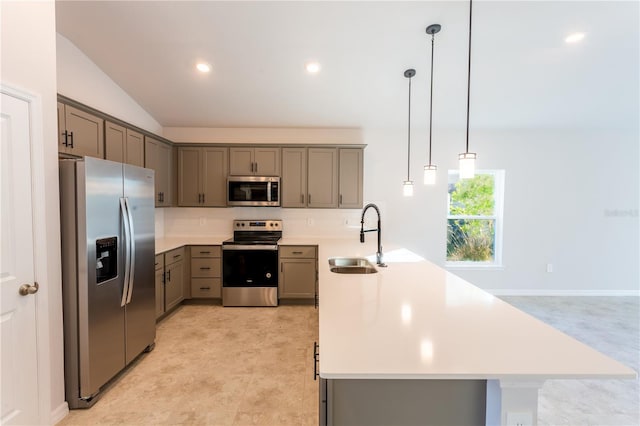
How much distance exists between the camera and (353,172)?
13.5ft

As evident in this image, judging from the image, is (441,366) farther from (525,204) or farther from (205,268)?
(525,204)

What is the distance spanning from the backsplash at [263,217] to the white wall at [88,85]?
1.44 meters

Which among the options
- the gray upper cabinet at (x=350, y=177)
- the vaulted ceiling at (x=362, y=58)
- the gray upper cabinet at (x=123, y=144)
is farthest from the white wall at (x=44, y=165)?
the gray upper cabinet at (x=350, y=177)

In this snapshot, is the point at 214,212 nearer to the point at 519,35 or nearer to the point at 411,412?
the point at 411,412

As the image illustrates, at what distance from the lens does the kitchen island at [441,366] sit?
950 millimetres

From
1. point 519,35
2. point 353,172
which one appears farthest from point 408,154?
point 519,35

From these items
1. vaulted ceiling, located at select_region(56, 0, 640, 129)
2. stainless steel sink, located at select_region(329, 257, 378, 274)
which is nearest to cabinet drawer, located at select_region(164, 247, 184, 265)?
vaulted ceiling, located at select_region(56, 0, 640, 129)

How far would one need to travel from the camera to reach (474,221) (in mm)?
4594

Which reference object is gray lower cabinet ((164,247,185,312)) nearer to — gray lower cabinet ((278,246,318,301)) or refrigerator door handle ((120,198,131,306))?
refrigerator door handle ((120,198,131,306))

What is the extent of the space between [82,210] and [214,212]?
2.46m

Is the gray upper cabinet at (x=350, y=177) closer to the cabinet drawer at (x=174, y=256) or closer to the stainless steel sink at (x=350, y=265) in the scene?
the stainless steel sink at (x=350, y=265)

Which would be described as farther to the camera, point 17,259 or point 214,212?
point 214,212

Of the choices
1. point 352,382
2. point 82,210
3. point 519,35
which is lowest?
point 352,382

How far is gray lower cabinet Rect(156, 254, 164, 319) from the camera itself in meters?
3.22
